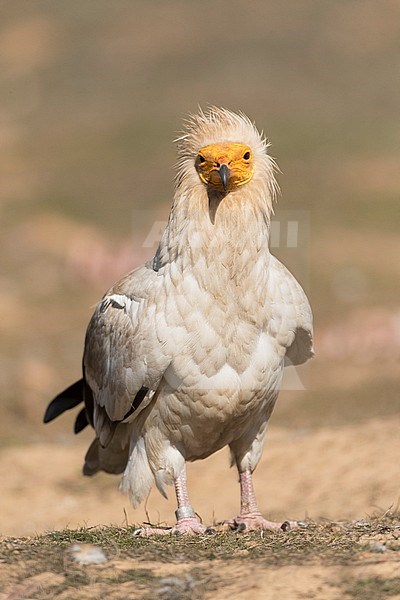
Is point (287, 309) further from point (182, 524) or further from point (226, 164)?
point (182, 524)

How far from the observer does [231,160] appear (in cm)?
710

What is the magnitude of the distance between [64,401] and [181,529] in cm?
213

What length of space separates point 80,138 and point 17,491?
1144 inches

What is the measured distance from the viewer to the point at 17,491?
11805 mm

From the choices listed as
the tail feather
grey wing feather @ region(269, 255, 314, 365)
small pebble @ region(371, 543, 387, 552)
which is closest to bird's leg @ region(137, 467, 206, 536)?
grey wing feather @ region(269, 255, 314, 365)

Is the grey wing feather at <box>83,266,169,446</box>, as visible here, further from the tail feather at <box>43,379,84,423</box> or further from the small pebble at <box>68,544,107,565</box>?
the small pebble at <box>68,544,107,565</box>

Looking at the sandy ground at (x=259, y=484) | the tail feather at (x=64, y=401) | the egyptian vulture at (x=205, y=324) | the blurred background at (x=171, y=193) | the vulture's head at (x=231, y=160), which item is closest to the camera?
the egyptian vulture at (x=205, y=324)

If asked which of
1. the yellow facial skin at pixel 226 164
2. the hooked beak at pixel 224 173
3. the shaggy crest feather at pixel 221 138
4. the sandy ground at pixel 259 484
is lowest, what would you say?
the sandy ground at pixel 259 484

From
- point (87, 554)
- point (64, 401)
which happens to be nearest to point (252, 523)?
point (87, 554)

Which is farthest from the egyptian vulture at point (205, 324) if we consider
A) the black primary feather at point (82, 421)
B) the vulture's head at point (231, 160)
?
the black primary feather at point (82, 421)

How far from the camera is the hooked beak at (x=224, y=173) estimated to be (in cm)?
689

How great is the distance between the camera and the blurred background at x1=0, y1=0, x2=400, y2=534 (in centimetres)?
1173

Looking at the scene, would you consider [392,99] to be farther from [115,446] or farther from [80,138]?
[115,446]

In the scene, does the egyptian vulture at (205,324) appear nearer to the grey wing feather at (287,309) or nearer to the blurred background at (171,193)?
the grey wing feather at (287,309)
